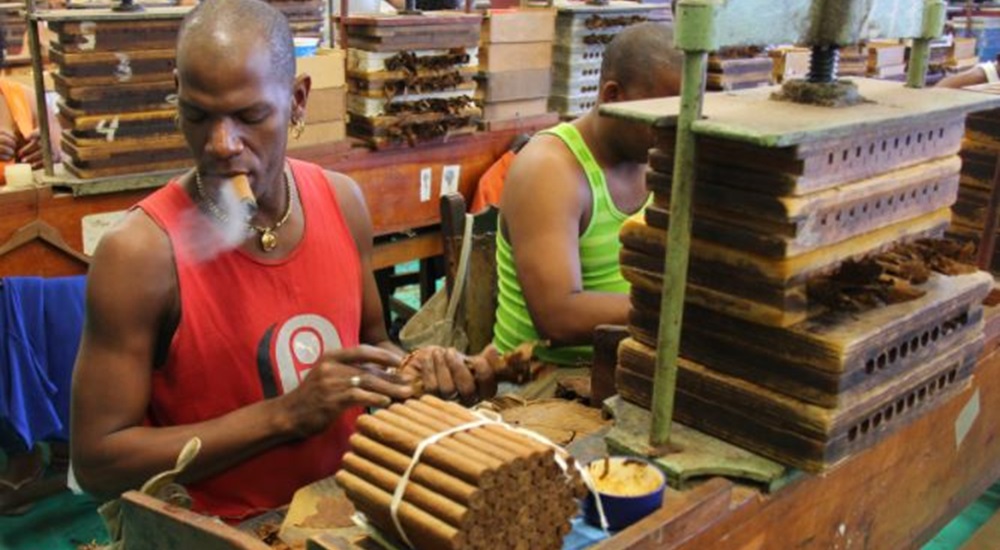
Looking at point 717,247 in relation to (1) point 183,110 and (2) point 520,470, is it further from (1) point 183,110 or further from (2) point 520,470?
(1) point 183,110

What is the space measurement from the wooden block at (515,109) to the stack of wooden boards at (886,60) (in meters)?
2.46

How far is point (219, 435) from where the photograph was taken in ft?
6.32

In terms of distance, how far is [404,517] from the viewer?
124 cm

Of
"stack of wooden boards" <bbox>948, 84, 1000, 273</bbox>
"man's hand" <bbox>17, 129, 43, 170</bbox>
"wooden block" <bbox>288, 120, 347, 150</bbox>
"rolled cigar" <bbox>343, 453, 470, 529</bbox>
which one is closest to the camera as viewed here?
"rolled cigar" <bbox>343, 453, 470, 529</bbox>

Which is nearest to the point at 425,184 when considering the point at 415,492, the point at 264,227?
the point at 264,227

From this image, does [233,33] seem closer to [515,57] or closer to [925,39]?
[925,39]

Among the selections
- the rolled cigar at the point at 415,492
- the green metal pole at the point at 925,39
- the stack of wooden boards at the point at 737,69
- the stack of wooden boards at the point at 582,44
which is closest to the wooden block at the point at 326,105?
the stack of wooden boards at the point at 582,44

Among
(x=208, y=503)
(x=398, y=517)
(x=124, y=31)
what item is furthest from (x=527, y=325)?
(x=124, y=31)

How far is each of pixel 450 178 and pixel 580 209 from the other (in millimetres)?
2435

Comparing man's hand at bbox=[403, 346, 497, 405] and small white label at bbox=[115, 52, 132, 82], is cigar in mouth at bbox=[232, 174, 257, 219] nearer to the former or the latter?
man's hand at bbox=[403, 346, 497, 405]

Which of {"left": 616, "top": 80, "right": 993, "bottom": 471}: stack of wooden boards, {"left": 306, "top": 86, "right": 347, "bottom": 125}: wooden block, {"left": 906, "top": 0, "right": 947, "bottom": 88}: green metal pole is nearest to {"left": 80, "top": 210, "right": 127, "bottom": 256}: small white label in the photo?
{"left": 306, "top": 86, "right": 347, "bottom": 125}: wooden block

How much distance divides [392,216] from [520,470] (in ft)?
12.9

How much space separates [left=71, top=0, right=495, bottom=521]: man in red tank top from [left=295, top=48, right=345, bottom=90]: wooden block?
2387 mm

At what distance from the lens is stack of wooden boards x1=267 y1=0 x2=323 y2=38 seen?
727cm
